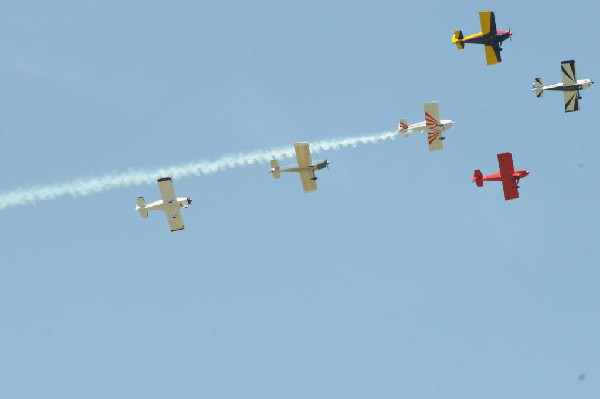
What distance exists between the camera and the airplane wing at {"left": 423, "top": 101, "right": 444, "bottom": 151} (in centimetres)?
8931

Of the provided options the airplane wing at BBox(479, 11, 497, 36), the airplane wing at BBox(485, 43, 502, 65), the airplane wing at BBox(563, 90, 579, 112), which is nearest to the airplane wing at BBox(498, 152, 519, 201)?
the airplane wing at BBox(485, 43, 502, 65)

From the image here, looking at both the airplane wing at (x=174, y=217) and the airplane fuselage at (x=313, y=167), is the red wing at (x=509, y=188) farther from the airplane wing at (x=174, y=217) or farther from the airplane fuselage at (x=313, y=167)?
the airplane wing at (x=174, y=217)

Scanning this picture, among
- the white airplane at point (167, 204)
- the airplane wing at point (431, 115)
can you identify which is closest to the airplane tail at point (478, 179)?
the airplane wing at point (431, 115)

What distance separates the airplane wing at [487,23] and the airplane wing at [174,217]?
29.4 meters

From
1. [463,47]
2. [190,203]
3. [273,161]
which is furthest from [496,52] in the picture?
[190,203]

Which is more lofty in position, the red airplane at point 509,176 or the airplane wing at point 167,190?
the airplane wing at point 167,190

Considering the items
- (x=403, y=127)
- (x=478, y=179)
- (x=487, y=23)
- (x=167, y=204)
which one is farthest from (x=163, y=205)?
(x=487, y=23)

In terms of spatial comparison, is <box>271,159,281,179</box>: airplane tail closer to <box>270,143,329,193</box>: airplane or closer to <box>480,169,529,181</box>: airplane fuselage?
<box>270,143,329,193</box>: airplane

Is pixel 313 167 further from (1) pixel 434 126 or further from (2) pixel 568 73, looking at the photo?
(2) pixel 568 73

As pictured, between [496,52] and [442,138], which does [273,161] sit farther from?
[496,52]

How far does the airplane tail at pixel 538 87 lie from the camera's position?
96.4 m

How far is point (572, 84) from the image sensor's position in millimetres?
95375

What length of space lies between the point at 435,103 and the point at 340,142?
8.42 m

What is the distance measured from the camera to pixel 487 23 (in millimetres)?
91562
